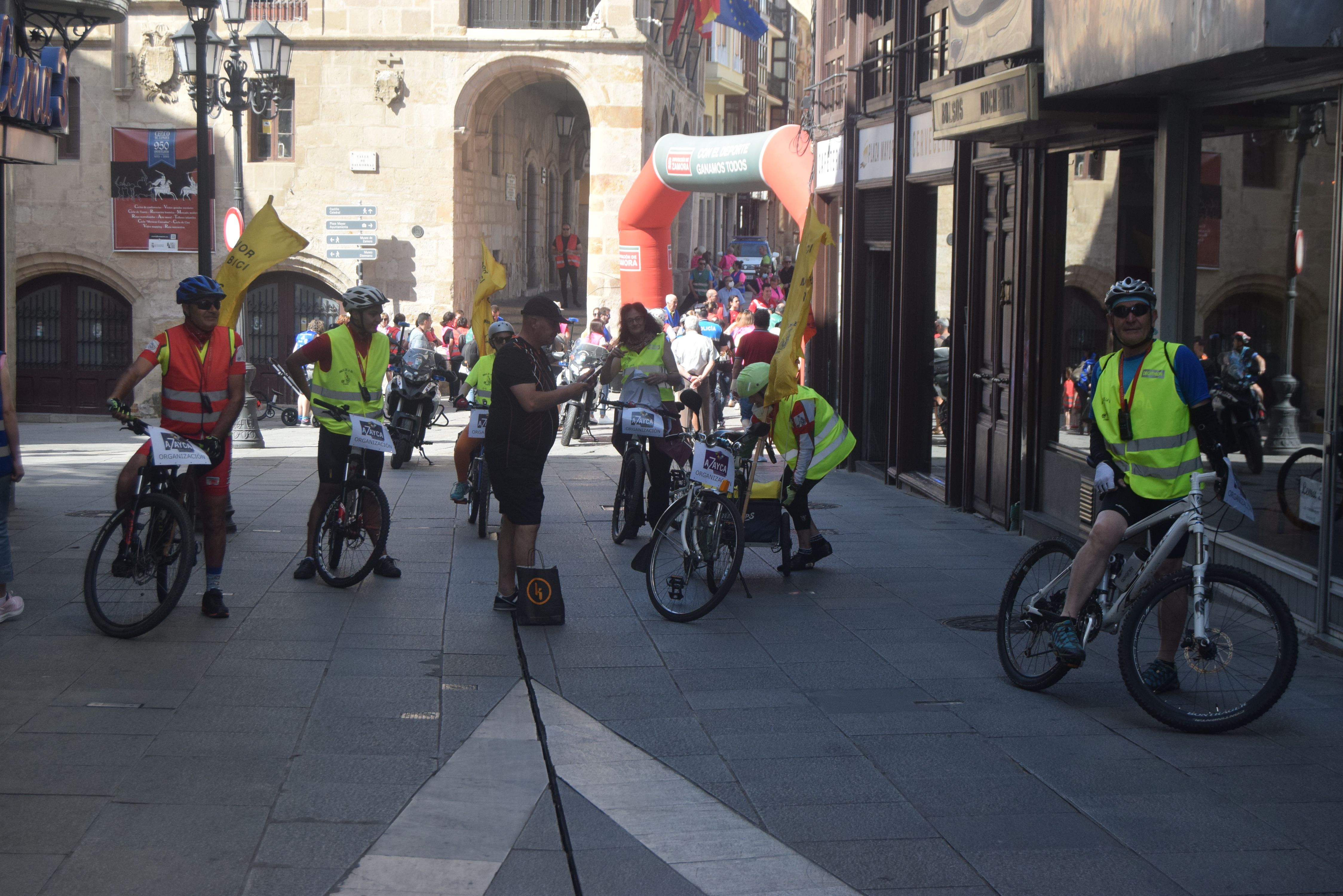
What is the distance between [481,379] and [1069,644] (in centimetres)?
671

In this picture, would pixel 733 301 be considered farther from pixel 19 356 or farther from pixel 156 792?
pixel 156 792

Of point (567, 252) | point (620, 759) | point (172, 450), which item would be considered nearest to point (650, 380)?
point (172, 450)

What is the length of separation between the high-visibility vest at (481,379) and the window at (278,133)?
1891 cm

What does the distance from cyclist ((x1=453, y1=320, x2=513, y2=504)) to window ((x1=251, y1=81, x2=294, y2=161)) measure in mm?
18865

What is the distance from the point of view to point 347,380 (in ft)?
29.5

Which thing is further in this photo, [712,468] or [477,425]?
[477,425]

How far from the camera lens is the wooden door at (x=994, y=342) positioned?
11.8m

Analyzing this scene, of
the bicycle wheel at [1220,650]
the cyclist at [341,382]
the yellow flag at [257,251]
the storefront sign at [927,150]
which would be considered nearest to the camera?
the bicycle wheel at [1220,650]

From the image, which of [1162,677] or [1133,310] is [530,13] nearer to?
[1133,310]

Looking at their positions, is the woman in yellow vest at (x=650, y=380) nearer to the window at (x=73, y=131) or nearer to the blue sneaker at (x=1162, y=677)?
the blue sneaker at (x=1162, y=677)

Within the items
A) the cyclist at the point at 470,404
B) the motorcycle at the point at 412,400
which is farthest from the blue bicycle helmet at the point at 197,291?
the motorcycle at the point at 412,400

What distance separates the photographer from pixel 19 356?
30531 mm

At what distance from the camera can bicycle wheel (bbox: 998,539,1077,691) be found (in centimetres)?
655

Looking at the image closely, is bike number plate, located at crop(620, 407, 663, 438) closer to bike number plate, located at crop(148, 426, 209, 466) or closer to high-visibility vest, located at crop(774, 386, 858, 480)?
high-visibility vest, located at crop(774, 386, 858, 480)
